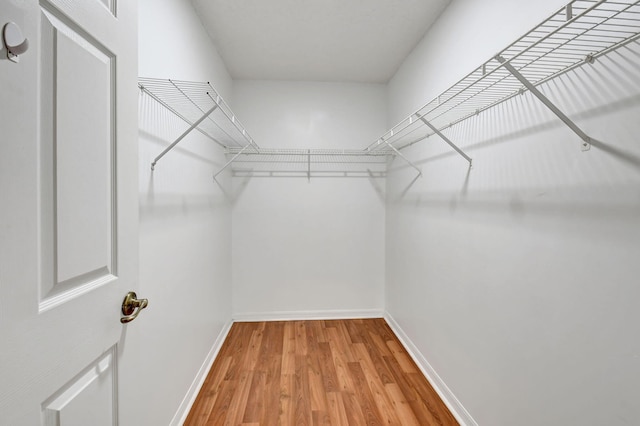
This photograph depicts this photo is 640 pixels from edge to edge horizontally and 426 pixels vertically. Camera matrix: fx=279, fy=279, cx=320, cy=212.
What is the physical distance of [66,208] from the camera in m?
0.59

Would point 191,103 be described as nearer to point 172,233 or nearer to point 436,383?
point 172,233

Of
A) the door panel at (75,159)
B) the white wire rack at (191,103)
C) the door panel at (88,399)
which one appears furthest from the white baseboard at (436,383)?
the white wire rack at (191,103)

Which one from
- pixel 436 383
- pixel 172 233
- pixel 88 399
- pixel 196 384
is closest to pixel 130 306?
pixel 88 399

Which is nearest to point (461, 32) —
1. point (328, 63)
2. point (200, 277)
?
point (328, 63)

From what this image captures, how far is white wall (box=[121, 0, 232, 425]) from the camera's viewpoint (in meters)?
1.21

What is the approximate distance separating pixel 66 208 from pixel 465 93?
1.53 metres

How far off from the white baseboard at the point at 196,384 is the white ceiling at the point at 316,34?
2376mm

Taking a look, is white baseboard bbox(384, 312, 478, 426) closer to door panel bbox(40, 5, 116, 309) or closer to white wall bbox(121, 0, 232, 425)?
white wall bbox(121, 0, 232, 425)

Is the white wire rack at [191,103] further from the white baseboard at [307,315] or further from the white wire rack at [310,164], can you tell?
the white baseboard at [307,315]

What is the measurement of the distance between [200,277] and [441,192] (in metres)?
1.72

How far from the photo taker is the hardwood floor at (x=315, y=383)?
1.60 m

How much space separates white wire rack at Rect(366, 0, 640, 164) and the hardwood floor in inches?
59.6

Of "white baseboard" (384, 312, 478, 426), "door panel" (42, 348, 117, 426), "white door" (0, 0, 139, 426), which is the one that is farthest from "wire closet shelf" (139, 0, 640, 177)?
"white baseboard" (384, 312, 478, 426)

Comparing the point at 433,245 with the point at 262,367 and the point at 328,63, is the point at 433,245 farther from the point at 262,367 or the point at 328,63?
the point at 328,63
